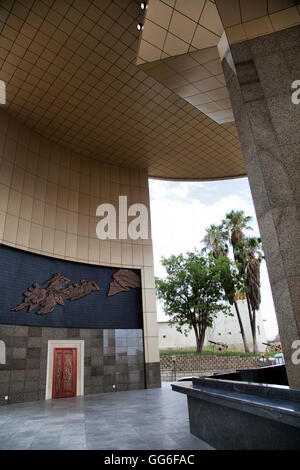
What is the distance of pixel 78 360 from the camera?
11.4m

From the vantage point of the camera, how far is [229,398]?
117 inches

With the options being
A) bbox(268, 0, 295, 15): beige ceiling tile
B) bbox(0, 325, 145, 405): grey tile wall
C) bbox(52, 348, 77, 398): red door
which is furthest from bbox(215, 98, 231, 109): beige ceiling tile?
bbox(52, 348, 77, 398): red door

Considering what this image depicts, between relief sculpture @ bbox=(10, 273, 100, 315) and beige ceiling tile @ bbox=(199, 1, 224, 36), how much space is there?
978 cm

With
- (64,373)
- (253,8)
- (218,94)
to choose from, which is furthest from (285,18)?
(64,373)

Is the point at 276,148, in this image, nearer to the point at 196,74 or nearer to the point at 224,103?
the point at 196,74

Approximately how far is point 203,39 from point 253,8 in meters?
1.05

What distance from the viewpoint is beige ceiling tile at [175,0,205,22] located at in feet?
16.1

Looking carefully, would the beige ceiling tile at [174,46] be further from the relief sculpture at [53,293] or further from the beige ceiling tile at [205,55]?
the relief sculpture at [53,293]

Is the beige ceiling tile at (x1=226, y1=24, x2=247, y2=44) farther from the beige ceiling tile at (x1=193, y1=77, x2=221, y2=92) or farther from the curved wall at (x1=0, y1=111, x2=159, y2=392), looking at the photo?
the curved wall at (x1=0, y1=111, x2=159, y2=392)

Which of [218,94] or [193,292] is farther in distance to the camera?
[193,292]

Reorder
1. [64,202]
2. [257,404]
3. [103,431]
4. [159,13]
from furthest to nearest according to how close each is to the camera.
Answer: [64,202], [159,13], [103,431], [257,404]

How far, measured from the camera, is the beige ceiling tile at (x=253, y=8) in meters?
4.52

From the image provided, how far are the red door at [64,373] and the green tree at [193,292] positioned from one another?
33.5 feet

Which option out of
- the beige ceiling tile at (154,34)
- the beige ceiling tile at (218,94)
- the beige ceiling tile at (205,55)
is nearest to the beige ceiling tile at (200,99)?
the beige ceiling tile at (218,94)
